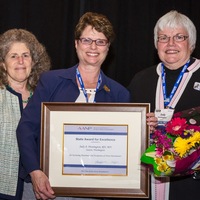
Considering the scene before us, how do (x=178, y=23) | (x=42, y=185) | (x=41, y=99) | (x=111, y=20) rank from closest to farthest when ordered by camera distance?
(x=42, y=185) → (x=41, y=99) → (x=178, y=23) → (x=111, y=20)

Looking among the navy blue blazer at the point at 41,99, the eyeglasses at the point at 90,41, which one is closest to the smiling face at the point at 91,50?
the eyeglasses at the point at 90,41

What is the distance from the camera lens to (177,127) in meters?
2.21

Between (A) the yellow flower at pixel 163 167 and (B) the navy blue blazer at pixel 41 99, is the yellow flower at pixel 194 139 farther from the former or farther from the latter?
(B) the navy blue blazer at pixel 41 99

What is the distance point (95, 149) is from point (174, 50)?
933mm

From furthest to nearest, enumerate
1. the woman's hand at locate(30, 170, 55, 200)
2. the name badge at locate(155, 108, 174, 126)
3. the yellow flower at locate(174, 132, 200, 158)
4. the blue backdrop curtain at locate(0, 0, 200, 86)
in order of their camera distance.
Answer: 1. the blue backdrop curtain at locate(0, 0, 200, 86)
2. the name badge at locate(155, 108, 174, 126)
3. the woman's hand at locate(30, 170, 55, 200)
4. the yellow flower at locate(174, 132, 200, 158)

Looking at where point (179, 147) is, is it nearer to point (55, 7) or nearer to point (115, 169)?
point (115, 169)

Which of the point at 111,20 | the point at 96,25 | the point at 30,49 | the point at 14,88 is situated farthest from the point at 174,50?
the point at 111,20

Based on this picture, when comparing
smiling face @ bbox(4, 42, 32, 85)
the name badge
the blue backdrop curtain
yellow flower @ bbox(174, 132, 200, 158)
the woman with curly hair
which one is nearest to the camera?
yellow flower @ bbox(174, 132, 200, 158)

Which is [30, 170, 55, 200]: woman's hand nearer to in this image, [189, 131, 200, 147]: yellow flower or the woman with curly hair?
the woman with curly hair

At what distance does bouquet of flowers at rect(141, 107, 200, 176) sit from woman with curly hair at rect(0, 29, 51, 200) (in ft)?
3.22

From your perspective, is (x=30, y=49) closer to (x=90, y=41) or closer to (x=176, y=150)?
(x=90, y=41)

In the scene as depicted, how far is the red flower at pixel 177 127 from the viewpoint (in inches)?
86.5

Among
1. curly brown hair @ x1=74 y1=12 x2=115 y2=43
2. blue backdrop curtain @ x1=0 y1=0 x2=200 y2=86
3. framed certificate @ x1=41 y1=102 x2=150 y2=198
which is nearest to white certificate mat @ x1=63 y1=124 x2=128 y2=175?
framed certificate @ x1=41 y1=102 x2=150 y2=198

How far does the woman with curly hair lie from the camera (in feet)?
9.18
